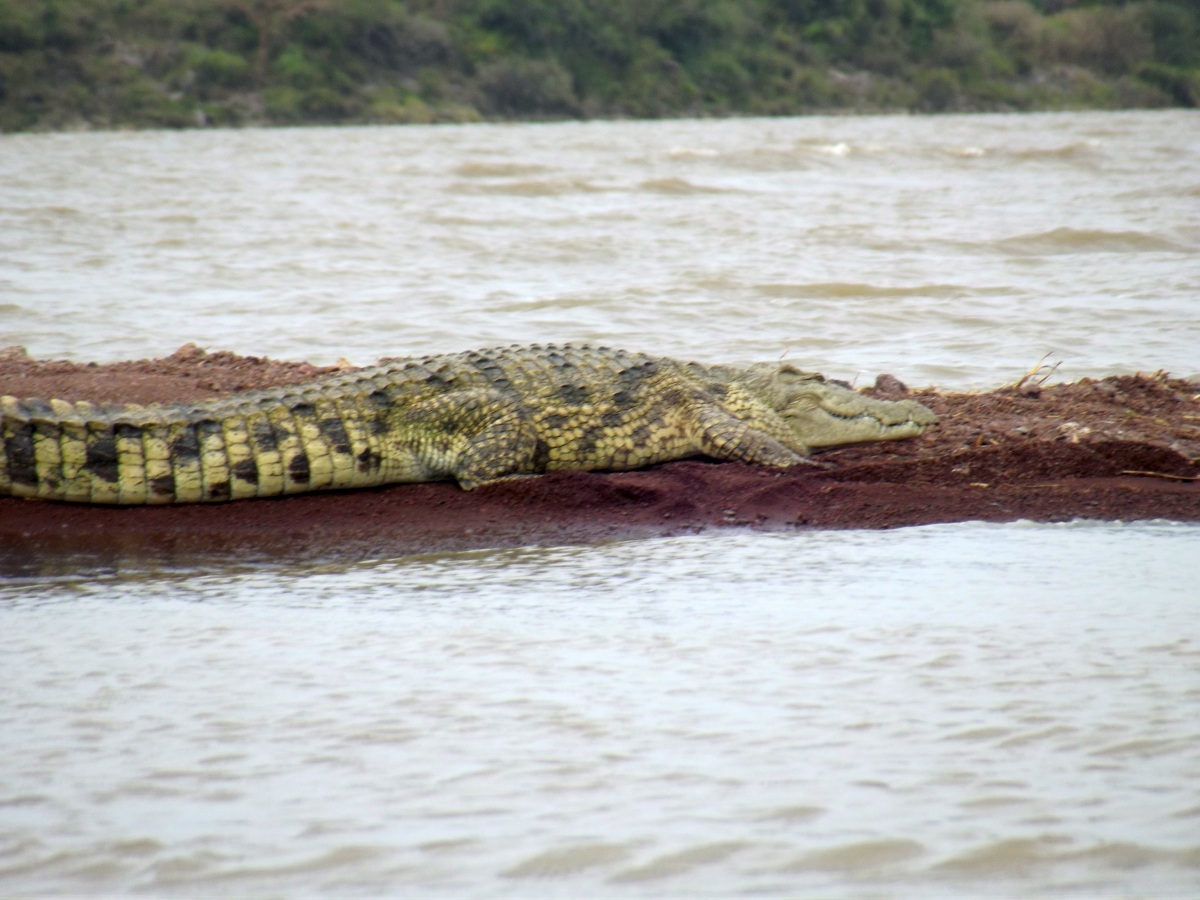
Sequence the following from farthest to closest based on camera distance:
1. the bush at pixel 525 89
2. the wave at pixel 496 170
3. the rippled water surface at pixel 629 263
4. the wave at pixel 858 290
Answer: the bush at pixel 525 89, the wave at pixel 496 170, the wave at pixel 858 290, the rippled water surface at pixel 629 263

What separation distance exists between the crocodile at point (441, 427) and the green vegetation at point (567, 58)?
47652 millimetres

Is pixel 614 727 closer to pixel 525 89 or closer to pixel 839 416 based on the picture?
pixel 839 416

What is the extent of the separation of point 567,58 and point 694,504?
213ft

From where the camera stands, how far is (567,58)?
66.9 metres

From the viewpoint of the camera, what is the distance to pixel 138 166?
28.9m

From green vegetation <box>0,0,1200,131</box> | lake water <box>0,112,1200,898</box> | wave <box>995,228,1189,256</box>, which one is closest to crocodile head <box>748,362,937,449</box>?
lake water <box>0,112,1200,898</box>

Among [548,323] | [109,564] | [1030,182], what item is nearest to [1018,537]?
[109,564]

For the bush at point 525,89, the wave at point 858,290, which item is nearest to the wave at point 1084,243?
the wave at point 858,290

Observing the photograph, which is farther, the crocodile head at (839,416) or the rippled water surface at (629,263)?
the rippled water surface at (629,263)

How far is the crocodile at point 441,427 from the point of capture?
15.4 feet

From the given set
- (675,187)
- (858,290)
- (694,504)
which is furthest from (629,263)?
(675,187)

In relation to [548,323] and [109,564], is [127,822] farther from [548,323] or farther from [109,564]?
[548,323]

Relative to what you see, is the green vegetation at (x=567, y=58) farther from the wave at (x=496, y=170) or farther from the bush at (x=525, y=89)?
the wave at (x=496, y=170)

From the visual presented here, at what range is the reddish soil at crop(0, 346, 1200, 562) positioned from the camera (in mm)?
4582
